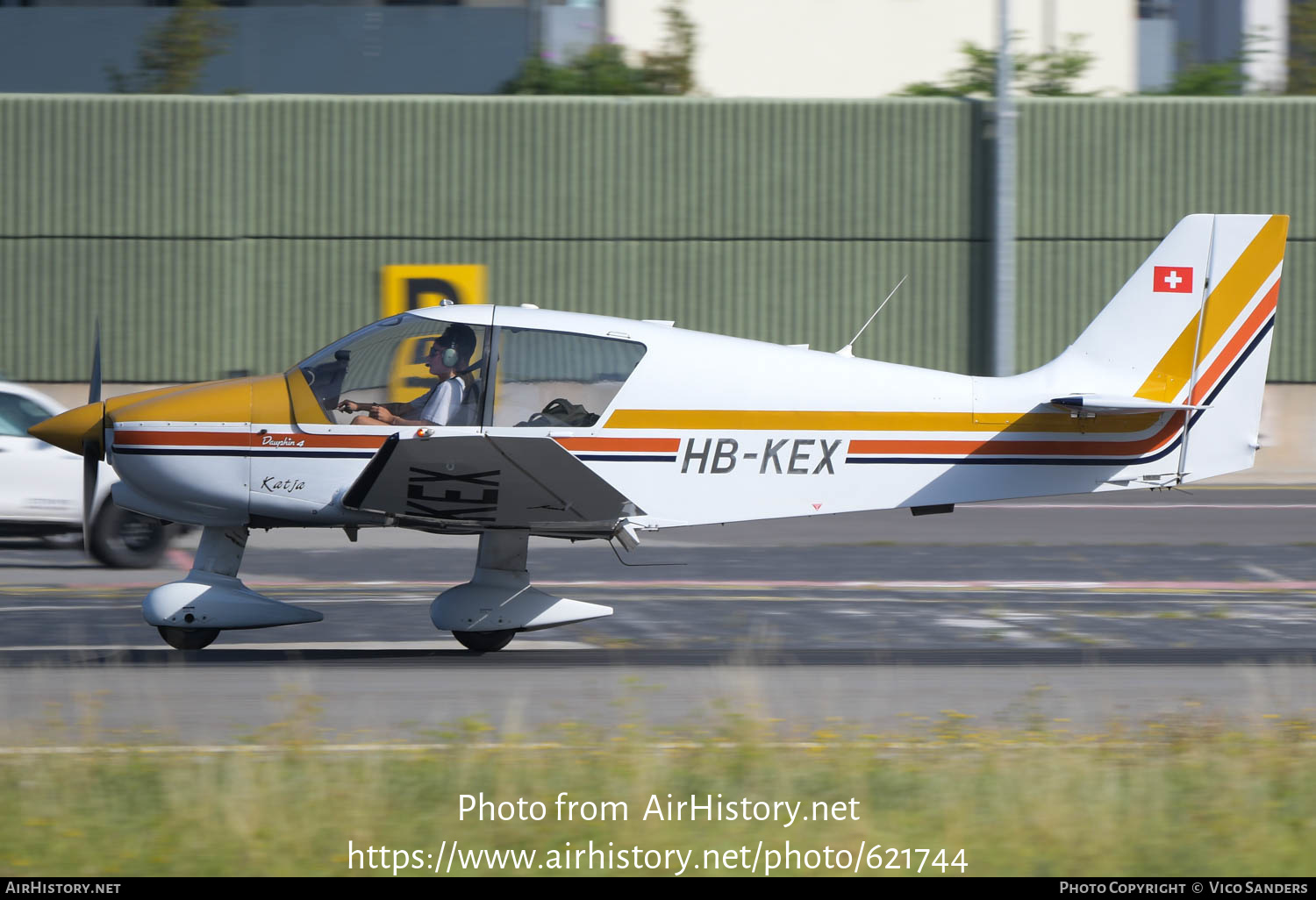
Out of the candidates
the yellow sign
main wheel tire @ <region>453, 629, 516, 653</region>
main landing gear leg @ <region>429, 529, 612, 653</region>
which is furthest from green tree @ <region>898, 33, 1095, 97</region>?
main wheel tire @ <region>453, 629, 516, 653</region>

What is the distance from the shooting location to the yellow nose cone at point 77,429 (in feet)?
32.2

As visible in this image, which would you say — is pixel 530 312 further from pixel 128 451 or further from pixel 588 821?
pixel 588 821

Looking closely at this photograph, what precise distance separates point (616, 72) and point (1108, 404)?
2178 cm

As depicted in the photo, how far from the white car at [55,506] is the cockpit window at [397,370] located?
17.0 feet

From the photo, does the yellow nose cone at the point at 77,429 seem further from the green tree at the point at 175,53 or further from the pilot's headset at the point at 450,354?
the green tree at the point at 175,53

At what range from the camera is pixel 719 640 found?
1062cm

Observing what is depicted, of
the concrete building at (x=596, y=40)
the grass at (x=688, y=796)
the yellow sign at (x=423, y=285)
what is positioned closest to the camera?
the grass at (x=688, y=796)

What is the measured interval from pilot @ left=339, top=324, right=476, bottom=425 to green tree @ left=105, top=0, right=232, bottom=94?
2233 cm

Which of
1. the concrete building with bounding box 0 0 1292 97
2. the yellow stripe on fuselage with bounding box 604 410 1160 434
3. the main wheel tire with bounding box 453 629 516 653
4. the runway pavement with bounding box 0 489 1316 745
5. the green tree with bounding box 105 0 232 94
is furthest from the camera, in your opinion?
the concrete building with bounding box 0 0 1292 97

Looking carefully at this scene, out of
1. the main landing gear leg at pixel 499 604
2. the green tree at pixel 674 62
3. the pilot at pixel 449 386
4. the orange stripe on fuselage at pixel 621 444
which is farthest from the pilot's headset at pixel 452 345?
the green tree at pixel 674 62

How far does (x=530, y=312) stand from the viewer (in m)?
9.71

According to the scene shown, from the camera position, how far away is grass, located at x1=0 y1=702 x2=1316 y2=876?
17.9 ft

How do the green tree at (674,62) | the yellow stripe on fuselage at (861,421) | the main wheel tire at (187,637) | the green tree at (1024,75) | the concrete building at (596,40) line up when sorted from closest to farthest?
the yellow stripe on fuselage at (861,421) → the main wheel tire at (187,637) → the green tree at (1024,75) → the concrete building at (596,40) → the green tree at (674,62)

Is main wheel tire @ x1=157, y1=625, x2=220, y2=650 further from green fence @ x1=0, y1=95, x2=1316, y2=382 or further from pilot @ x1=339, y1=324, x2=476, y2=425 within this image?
green fence @ x1=0, y1=95, x2=1316, y2=382
